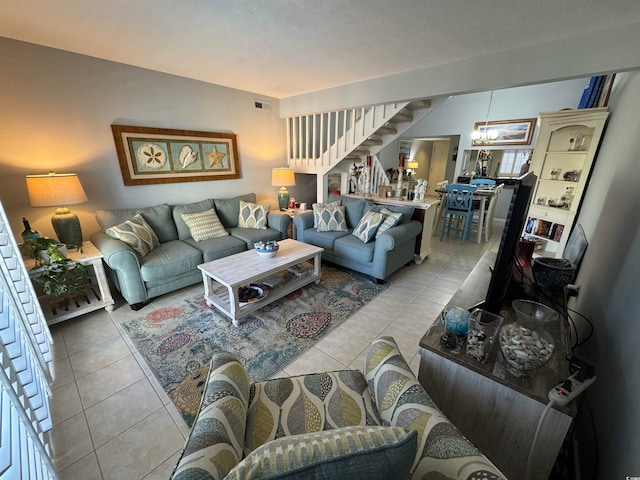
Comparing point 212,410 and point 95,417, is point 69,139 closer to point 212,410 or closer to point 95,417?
point 95,417

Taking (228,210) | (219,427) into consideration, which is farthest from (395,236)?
(219,427)

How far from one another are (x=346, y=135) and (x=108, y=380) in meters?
3.73

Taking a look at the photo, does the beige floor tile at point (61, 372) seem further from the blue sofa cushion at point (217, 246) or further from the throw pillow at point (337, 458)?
the throw pillow at point (337, 458)

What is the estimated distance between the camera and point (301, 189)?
16.7 feet

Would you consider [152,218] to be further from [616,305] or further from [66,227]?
[616,305]

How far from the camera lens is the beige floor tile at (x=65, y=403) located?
149 cm

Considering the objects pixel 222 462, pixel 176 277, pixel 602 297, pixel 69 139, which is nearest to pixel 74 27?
pixel 69 139

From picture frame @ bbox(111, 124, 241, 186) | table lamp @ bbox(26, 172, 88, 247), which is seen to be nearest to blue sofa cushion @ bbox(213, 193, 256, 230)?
picture frame @ bbox(111, 124, 241, 186)

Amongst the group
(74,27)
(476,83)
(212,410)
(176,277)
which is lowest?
(176,277)

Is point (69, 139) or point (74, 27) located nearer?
point (74, 27)

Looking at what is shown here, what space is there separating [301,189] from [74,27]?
11.6 ft

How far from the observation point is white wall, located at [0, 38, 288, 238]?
2.24 metres

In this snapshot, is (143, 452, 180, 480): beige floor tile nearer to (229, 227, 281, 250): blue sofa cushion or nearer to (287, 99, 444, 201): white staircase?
(229, 227, 281, 250): blue sofa cushion

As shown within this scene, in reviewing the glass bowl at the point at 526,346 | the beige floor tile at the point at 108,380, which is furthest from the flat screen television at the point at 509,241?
the beige floor tile at the point at 108,380
